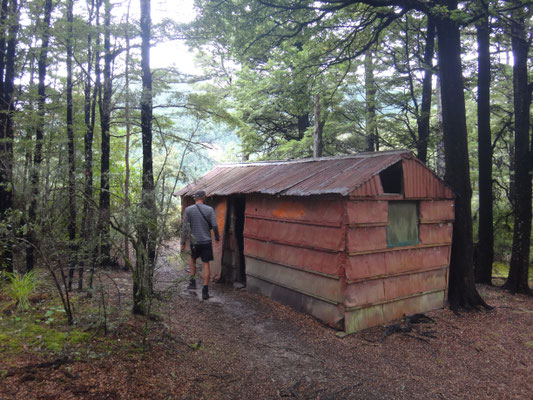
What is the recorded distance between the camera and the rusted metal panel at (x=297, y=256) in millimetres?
6035

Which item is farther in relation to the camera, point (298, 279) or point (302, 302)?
point (298, 279)

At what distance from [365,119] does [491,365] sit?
35.6 ft

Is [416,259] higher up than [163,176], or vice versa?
[163,176]

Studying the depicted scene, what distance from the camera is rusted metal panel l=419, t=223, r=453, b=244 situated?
7.02 m

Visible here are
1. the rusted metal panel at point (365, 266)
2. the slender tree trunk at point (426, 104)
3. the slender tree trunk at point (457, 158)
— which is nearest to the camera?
the rusted metal panel at point (365, 266)

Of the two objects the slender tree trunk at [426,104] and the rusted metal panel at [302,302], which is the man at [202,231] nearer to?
the rusted metal panel at [302,302]

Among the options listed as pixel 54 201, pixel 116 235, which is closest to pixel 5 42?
pixel 54 201

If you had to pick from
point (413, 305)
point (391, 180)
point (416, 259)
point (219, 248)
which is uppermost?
point (391, 180)

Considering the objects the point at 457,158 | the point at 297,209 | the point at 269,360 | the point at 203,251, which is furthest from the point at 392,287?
the point at 203,251

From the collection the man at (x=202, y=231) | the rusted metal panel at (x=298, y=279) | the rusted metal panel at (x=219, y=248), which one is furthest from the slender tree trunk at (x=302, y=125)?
the man at (x=202, y=231)

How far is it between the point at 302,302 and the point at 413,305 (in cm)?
225

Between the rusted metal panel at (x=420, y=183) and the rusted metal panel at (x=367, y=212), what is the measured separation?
0.72m

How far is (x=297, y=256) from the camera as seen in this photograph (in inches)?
271

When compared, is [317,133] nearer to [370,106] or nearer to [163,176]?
[370,106]
